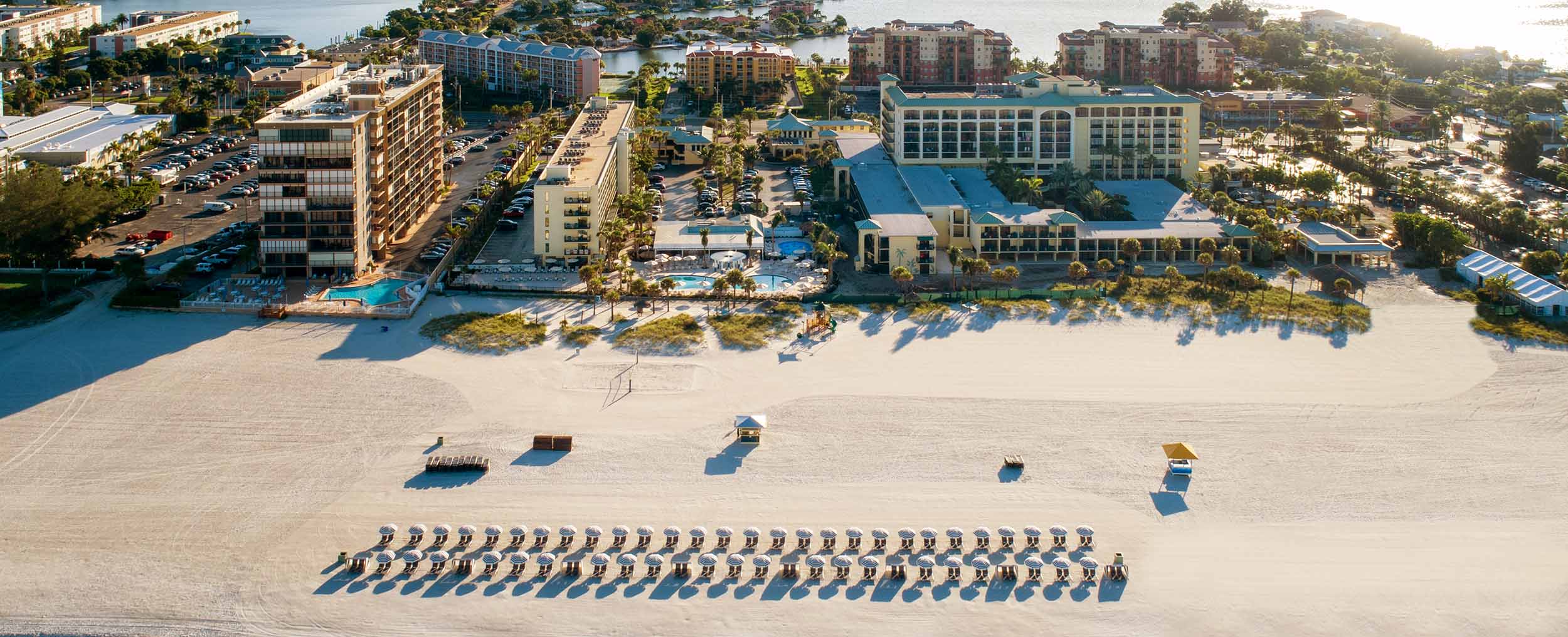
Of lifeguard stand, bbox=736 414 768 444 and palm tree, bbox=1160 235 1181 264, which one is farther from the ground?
palm tree, bbox=1160 235 1181 264

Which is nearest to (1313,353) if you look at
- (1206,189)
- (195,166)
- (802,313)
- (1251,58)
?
(802,313)

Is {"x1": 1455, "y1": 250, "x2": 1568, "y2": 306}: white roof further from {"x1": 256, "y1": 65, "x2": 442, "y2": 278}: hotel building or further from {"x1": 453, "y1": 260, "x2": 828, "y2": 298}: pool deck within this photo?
{"x1": 256, "y1": 65, "x2": 442, "y2": 278}: hotel building

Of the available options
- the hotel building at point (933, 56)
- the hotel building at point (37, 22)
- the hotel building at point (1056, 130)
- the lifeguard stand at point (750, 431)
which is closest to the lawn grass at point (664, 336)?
the lifeguard stand at point (750, 431)

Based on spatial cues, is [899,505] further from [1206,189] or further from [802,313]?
[1206,189]

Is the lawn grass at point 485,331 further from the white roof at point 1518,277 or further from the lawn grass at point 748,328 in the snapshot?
the white roof at point 1518,277

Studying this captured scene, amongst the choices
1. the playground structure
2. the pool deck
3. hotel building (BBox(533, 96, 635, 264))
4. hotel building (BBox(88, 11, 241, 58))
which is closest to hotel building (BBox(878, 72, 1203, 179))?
hotel building (BBox(533, 96, 635, 264))

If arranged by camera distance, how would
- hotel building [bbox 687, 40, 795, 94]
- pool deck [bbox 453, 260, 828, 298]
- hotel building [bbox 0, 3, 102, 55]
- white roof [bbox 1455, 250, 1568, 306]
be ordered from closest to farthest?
white roof [bbox 1455, 250, 1568, 306] < pool deck [bbox 453, 260, 828, 298] < hotel building [bbox 687, 40, 795, 94] < hotel building [bbox 0, 3, 102, 55]

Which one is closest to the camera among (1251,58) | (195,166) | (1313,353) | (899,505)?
(899,505)
